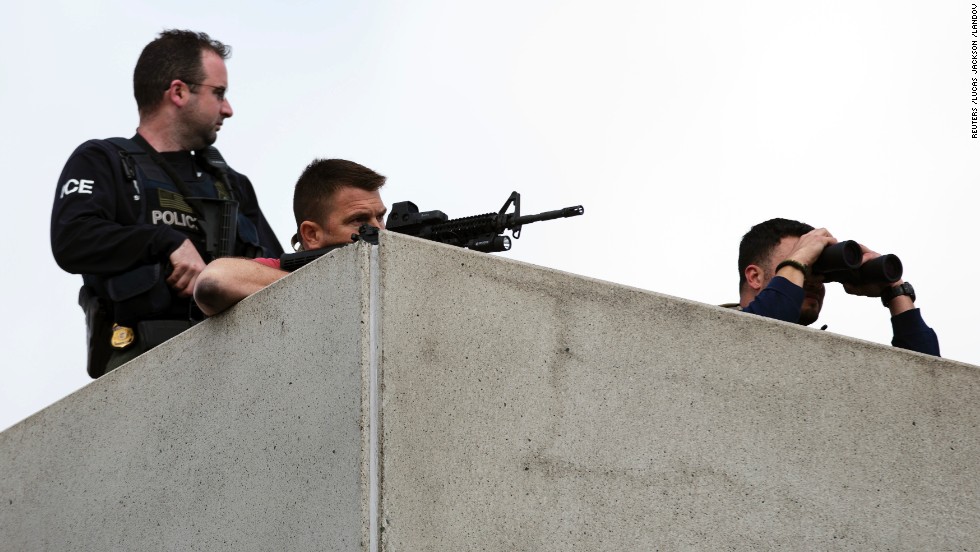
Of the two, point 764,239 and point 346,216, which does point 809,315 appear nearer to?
point 764,239

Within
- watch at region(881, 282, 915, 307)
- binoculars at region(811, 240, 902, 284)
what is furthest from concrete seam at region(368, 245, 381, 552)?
watch at region(881, 282, 915, 307)

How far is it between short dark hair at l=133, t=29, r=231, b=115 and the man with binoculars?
2.07 meters

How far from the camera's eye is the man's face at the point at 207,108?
15.3 feet

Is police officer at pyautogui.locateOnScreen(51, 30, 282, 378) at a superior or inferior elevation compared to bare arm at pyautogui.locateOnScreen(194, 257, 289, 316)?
superior

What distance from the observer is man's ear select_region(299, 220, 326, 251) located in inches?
168

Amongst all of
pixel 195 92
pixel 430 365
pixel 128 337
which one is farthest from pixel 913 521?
pixel 195 92

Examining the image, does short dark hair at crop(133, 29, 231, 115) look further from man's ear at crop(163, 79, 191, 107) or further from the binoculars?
the binoculars

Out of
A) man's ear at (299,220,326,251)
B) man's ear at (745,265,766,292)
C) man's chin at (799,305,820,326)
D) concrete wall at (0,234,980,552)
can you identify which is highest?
man's ear at (745,265,766,292)

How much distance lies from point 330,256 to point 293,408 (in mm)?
361

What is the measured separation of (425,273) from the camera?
10.0 ft

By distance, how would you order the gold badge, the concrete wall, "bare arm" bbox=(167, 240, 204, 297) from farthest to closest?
the gold badge → "bare arm" bbox=(167, 240, 204, 297) → the concrete wall

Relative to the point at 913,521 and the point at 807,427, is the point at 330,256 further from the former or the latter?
the point at 913,521

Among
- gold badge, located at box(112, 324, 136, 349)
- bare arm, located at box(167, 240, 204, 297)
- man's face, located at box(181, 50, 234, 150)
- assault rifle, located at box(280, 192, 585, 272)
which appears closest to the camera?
bare arm, located at box(167, 240, 204, 297)

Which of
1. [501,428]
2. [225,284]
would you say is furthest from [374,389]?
[225,284]
